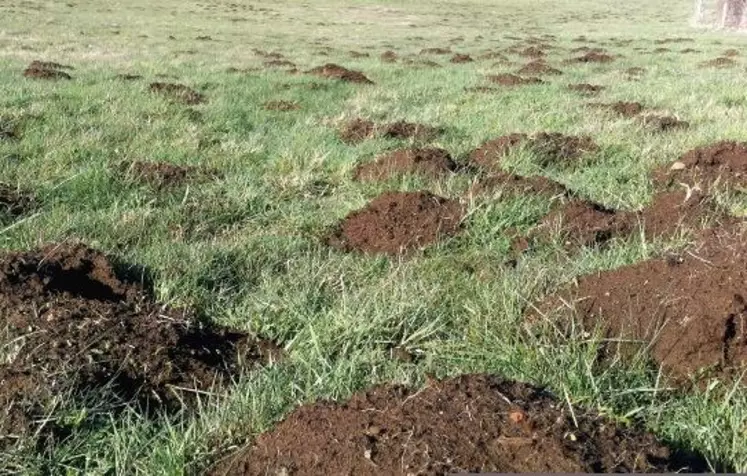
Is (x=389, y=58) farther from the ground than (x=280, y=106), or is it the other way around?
(x=280, y=106)

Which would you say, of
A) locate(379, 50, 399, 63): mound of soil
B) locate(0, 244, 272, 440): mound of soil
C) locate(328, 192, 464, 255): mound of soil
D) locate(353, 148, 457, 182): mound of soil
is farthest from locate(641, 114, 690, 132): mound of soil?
locate(379, 50, 399, 63): mound of soil

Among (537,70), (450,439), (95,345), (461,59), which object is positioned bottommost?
(461,59)

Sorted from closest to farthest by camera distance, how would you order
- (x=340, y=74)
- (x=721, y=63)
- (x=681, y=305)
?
1. (x=681, y=305)
2. (x=340, y=74)
3. (x=721, y=63)

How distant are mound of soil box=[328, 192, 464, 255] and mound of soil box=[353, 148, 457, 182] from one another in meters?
0.96

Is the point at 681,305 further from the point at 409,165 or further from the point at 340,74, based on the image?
the point at 340,74

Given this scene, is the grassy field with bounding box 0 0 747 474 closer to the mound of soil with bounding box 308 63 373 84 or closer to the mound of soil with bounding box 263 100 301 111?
the mound of soil with bounding box 263 100 301 111

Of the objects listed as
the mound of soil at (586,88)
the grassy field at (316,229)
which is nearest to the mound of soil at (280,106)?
the grassy field at (316,229)

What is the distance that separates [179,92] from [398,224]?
6.53 m

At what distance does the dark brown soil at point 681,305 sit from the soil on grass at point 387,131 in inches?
177

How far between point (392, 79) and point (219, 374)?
36.6 feet

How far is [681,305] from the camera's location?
305cm

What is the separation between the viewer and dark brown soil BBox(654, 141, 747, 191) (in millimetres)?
5508

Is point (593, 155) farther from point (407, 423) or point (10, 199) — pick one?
point (407, 423)

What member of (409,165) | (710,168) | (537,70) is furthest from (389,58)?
(710,168)
